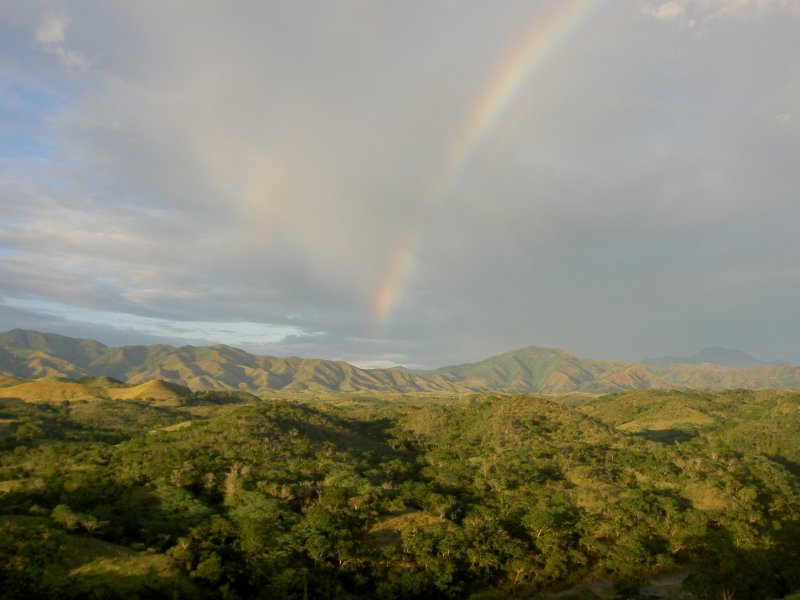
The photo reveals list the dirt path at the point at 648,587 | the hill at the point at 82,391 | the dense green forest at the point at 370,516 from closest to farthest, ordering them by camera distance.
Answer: the dense green forest at the point at 370,516 < the dirt path at the point at 648,587 < the hill at the point at 82,391

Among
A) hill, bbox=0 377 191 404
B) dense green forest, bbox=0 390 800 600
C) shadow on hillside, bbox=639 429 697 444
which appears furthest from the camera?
hill, bbox=0 377 191 404

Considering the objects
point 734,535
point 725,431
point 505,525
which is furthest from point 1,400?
point 725,431

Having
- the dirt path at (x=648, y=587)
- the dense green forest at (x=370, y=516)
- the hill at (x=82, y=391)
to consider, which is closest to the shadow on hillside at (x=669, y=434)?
the dense green forest at (x=370, y=516)

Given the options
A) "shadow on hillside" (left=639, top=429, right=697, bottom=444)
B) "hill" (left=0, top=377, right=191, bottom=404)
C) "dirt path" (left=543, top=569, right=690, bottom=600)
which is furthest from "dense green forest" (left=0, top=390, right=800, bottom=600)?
"hill" (left=0, top=377, right=191, bottom=404)

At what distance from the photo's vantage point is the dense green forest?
43.8 meters

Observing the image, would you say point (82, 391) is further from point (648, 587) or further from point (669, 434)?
point (669, 434)

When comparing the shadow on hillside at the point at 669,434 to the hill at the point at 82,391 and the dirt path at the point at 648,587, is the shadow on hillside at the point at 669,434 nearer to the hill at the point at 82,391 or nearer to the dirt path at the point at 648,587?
the dirt path at the point at 648,587

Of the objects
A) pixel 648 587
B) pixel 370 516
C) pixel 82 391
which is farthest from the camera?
pixel 82 391

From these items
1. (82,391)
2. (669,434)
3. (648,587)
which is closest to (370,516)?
(648,587)

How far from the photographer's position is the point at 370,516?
62750 millimetres

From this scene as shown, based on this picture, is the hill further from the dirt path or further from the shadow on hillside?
the shadow on hillside

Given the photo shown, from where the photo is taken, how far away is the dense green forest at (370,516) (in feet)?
144

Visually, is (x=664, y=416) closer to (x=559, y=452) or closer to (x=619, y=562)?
(x=559, y=452)

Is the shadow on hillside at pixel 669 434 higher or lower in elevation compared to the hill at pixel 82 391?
higher
